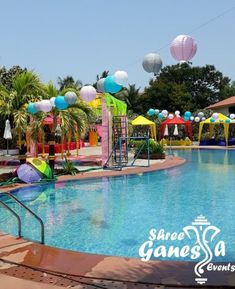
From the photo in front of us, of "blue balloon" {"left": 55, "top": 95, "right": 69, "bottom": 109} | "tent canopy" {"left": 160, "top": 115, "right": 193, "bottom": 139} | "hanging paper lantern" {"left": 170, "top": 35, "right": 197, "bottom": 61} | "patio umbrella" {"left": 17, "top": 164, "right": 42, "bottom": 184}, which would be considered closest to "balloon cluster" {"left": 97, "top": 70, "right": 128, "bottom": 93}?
"blue balloon" {"left": 55, "top": 95, "right": 69, "bottom": 109}

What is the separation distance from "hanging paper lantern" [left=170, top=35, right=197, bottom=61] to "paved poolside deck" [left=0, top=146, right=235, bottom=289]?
4.25 metres

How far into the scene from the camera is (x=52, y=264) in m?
4.68

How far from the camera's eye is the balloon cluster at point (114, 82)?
11.9 m

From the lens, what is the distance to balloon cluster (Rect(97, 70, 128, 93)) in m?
11.9

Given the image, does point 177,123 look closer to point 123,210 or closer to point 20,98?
point 20,98

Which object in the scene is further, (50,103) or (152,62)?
(50,103)

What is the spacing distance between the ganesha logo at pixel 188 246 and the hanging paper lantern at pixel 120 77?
5381mm

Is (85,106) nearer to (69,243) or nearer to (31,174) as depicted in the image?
(31,174)

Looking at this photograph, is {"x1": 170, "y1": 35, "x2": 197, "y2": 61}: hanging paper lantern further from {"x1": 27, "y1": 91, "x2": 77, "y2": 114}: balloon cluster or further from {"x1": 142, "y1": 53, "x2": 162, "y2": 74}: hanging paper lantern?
{"x1": 27, "y1": 91, "x2": 77, "y2": 114}: balloon cluster

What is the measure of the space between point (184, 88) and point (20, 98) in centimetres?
3979

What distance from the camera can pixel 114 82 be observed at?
12.7 metres

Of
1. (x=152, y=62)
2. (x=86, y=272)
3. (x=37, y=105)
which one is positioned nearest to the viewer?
(x=86, y=272)

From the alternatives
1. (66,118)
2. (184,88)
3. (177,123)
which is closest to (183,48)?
(66,118)

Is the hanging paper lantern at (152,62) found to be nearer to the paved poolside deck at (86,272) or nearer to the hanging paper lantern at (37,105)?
the paved poolside deck at (86,272)
